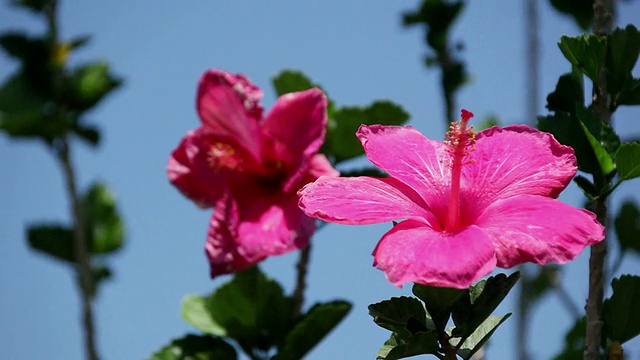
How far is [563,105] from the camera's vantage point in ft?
2.75

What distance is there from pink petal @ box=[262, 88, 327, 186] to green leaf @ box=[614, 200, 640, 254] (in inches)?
16.8

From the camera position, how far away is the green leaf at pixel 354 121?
1.12m

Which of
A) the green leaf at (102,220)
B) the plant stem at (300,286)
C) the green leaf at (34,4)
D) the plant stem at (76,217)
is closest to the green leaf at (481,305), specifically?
the plant stem at (300,286)

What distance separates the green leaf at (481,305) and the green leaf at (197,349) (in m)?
0.43

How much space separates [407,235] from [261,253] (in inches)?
15.1

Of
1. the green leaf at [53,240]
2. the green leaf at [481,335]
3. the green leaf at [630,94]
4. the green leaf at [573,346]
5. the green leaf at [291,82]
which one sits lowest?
the green leaf at [573,346]

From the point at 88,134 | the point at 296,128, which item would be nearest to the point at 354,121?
the point at 296,128

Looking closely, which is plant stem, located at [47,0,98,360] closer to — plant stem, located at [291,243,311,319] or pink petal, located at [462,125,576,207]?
plant stem, located at [291,243,311,319]

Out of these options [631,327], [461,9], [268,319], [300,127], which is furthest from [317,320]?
[461,9]

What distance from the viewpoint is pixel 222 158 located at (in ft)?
3.71

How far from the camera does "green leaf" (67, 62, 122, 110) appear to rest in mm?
3023

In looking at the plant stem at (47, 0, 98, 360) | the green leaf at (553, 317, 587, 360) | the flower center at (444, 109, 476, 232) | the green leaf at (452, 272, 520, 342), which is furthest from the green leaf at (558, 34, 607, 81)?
the plant stem at (47, 0, 98, 360)

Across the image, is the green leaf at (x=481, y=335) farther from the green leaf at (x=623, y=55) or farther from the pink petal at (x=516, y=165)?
the green leaf at (x=623, y=55)

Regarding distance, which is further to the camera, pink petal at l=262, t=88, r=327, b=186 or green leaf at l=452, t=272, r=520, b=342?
pink petal at l=262, t=88, r=327, b=186
